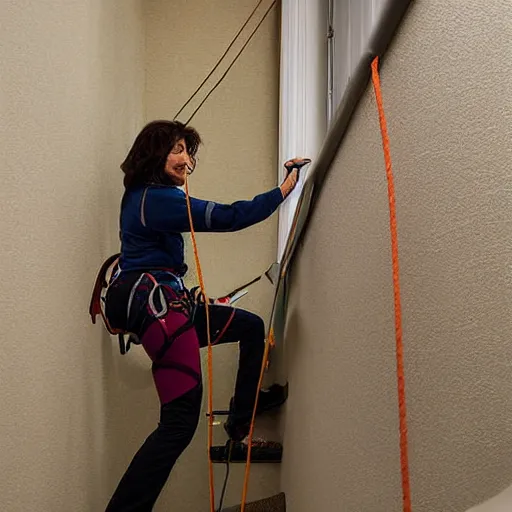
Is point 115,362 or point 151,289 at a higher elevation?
point 151,289

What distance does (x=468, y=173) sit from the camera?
0.71 m

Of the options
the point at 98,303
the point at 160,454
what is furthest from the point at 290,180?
the point at 160,454

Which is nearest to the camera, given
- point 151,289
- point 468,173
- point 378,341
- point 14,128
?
point 468,173

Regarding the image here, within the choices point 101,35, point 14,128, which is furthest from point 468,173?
point 101,35

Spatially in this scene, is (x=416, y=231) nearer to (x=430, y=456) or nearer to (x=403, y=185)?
(x=403, y=185)

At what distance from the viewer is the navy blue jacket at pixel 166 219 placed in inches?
74.9

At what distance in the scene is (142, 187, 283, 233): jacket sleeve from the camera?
6.23ft

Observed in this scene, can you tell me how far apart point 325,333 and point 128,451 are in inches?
50.1

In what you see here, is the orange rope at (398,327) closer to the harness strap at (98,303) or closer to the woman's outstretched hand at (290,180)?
the woman's outstretched hand at (290,180)

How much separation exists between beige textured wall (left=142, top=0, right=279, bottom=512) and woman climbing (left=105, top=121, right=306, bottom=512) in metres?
0.73

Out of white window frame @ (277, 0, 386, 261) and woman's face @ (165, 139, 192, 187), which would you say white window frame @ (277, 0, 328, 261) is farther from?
woman's face @ (165, 139, 192, 187)

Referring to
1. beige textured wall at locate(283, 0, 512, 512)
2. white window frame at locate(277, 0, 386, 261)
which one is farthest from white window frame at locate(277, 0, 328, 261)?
beige textured wall at locate(283, 0, 512, 512)

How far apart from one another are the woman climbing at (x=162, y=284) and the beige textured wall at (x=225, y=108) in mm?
731


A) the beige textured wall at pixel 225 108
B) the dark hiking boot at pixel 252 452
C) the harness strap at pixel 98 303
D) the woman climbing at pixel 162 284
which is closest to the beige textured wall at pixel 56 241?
the harness strap at pixel 98 303
